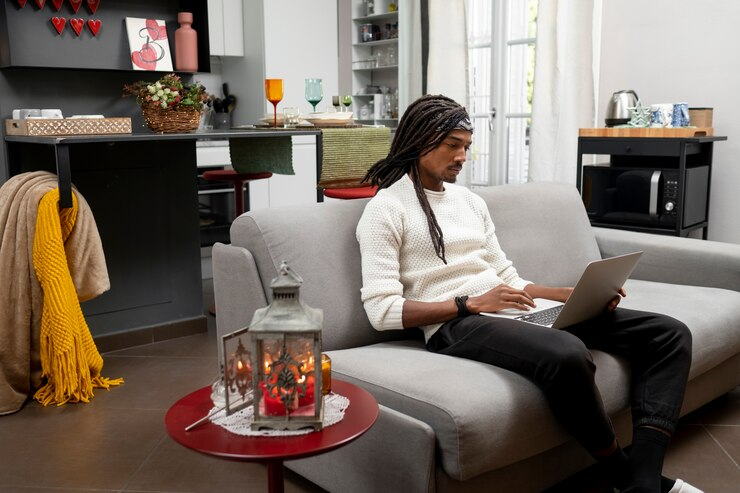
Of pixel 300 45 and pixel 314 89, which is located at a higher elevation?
pixel 300 45

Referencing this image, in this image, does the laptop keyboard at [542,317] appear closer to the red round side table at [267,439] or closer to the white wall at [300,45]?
the red round side table at [267,439]

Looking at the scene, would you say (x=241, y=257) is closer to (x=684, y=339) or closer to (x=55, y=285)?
(x=55, y=285)

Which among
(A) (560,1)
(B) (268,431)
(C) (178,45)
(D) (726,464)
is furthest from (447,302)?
(A) (560,1)

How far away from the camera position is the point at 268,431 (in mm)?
1315

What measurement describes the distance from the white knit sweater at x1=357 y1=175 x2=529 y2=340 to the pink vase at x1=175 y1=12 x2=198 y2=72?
5.52 feet

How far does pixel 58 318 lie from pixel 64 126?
723 millimetres

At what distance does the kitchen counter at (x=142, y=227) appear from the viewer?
318cm

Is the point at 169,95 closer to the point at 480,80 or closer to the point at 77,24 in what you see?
the point at 77,24

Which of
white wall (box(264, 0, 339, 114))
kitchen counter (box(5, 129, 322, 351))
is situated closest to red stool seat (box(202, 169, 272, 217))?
kitchen counter (box(5, 129, 322, 351))

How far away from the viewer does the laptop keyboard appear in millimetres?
1964

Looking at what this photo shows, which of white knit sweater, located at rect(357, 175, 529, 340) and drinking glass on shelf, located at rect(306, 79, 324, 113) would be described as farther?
drinking glass on shelf, located at rect(306, 79, 324, 113)

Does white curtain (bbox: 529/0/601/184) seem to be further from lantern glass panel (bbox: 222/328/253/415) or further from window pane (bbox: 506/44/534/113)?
lantern glass panel (bbox: 222/328/253/415)

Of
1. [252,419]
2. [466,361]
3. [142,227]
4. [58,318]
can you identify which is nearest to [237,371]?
[252,419]

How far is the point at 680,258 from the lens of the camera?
110 inches
